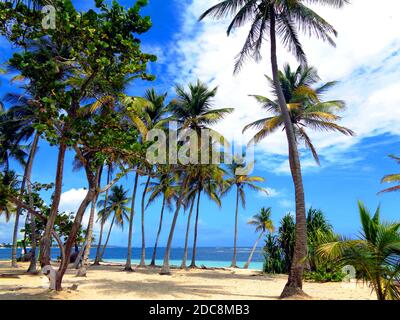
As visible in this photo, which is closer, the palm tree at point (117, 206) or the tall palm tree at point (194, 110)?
the tall palm tree at point (194, 110)

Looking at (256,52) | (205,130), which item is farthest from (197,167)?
(256,52)

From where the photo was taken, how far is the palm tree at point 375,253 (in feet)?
21.1

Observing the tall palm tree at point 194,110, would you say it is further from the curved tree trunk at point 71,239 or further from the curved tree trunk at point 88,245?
the curved tree trunk at point 71,239

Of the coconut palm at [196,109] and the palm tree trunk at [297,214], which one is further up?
the coconut palm at [196,109]

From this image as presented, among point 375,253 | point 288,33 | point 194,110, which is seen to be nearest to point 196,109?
point 194,110

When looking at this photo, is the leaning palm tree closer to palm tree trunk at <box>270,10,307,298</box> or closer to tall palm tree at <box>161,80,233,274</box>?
palm tree trunk at <box>270,10,307,298</box>

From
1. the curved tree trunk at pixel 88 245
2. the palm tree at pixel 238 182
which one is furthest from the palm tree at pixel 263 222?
the curved tree trunk at pixel 88 245

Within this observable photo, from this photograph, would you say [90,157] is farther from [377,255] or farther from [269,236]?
[269,236]

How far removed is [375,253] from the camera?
260 inches

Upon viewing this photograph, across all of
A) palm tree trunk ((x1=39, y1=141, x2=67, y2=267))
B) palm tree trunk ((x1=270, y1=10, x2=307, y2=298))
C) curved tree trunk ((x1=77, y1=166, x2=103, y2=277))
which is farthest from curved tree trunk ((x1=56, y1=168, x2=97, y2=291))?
palm tree trunk ((x1=270, y1=10, x2=307, y2=298))

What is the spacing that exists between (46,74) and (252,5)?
9.05 metres

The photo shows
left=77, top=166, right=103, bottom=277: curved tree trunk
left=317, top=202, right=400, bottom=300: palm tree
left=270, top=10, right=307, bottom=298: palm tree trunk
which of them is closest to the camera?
left=317, top=202, right=400, bottom=300: palm tree

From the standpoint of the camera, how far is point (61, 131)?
31.4 ft

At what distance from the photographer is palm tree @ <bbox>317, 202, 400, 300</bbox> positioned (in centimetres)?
645
